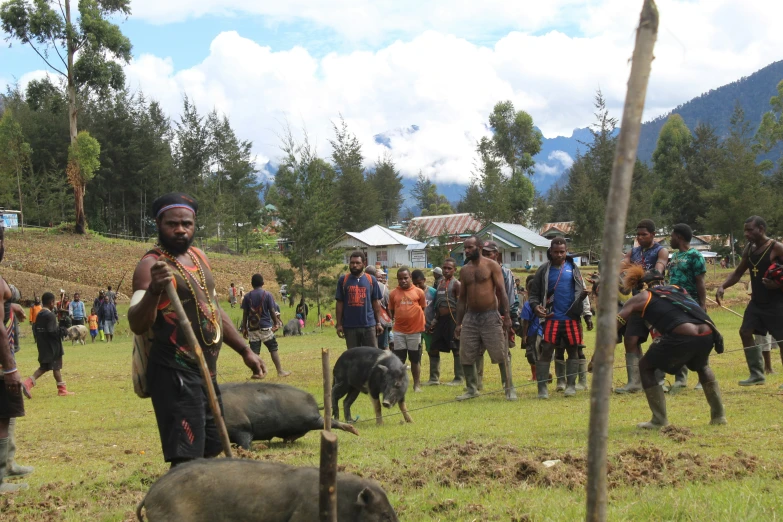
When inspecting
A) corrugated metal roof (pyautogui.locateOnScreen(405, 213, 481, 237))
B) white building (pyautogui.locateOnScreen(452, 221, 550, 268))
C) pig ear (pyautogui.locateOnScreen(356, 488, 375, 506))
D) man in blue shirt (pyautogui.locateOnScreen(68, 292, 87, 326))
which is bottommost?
pig ear (pyautogui.locateOnScreen(356, 488, 375, 506))

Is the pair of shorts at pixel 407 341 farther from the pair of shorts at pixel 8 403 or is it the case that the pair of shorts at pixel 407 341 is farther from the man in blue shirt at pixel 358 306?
the pair of shorts at pixel 8 403

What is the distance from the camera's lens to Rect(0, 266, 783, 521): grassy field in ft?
16.7

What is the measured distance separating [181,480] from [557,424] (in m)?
5.50

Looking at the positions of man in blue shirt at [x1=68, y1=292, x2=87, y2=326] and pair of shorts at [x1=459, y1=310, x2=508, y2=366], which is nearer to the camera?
pair of shorts at [x1=459, y1=310, x2=508, y2=366]

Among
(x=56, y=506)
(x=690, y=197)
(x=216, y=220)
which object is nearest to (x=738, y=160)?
(x=690, y=197)

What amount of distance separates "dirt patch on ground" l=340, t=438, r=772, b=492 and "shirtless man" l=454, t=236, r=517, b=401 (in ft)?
Answer: 14.4

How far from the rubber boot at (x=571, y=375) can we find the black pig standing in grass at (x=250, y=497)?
731cm

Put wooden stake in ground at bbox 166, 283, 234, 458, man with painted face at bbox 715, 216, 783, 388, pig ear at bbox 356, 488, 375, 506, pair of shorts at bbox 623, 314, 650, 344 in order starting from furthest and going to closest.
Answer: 1. pair of shorts at bbox 623, 314, 650, 344
2. man with painted face at bbox 715, 216, 783, 388
3. wooden stake in ground at bbox 166, 283, 234, 458
4. pig ear at bbox 356, 488, 375, 506

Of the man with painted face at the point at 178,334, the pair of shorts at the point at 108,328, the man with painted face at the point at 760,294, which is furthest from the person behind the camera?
the pair of shorts at the point at 108,328

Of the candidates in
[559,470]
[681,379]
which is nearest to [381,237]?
[681,379]

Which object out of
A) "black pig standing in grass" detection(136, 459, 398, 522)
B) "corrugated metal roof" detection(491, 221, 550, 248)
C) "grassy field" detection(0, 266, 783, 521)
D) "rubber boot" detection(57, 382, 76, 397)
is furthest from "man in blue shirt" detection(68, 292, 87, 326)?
"corrugated metal roof" detection(491, 221, 550, 248)

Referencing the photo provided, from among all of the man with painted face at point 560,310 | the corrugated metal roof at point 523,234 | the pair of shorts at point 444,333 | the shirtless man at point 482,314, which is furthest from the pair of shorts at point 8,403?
the corrugated metal roof at point 523,234

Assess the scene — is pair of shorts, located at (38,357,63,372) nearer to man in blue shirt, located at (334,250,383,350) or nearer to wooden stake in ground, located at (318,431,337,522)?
man in blue shirt, located at (334,250,383,350)

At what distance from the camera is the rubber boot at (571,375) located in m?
10.8
